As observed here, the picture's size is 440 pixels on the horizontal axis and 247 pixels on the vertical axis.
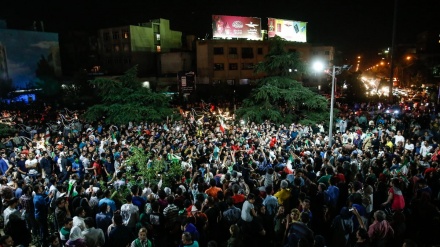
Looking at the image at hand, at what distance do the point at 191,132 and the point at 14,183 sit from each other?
945 centimetres

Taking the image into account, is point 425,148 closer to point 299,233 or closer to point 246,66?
point 299,233

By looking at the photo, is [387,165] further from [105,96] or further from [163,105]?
[105,96]

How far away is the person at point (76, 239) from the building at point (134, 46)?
44623 millimetres

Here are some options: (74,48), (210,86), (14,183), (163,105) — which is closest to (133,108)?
(163,105)

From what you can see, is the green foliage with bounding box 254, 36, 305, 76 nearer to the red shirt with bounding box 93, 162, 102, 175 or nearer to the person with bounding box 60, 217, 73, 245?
the red shirt with bounding box 93, 162, 102, 175

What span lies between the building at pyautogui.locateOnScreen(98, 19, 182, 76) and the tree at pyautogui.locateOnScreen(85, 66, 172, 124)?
90.7 ft

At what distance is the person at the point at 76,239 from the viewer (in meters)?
5.45

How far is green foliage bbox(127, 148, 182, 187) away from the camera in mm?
9211

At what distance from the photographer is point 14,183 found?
9.57 m

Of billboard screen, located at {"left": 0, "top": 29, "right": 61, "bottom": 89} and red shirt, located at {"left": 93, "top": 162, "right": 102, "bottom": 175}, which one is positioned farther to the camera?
billboard screen, located at {"left": 0, "top": 29, "right": 61, "bottom": 89}

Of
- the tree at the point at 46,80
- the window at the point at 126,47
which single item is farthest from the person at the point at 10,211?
the window at the point at 126,47

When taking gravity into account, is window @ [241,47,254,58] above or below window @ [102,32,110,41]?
below

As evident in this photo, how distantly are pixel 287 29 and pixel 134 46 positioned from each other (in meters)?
23.3

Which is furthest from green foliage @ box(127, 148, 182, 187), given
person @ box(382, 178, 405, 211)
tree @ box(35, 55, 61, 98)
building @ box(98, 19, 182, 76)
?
building @ box(98, 19, 182, 76)
